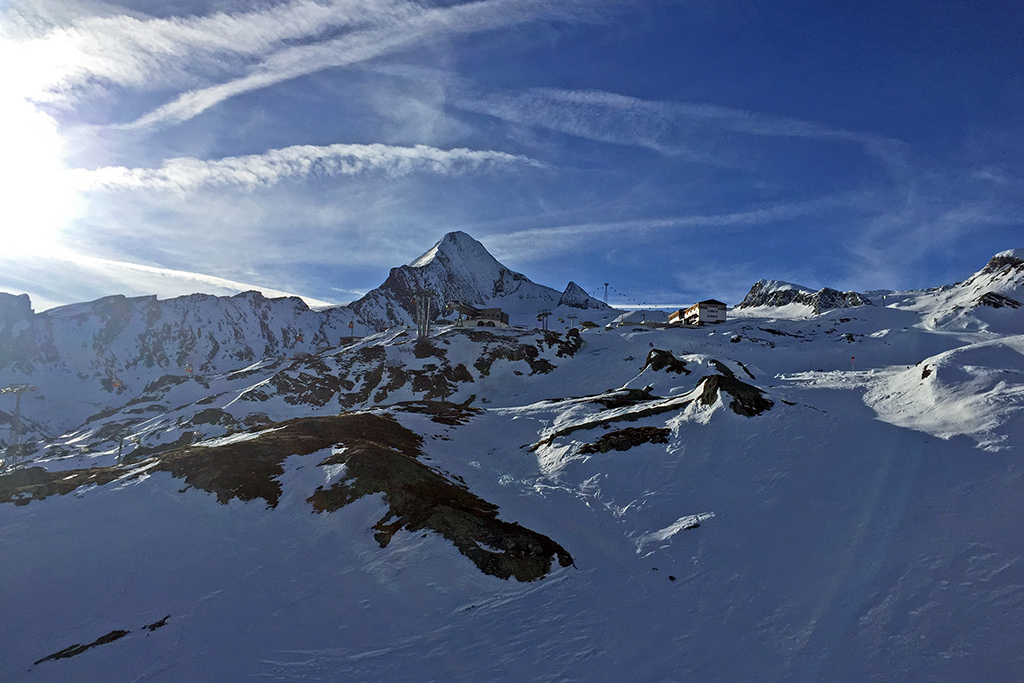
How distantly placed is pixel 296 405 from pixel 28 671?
80301mm

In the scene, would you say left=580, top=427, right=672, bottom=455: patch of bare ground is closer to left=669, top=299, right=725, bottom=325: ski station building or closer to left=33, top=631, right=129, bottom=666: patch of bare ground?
left=33, top=631, right=129, bottom=666: patch of bare ground

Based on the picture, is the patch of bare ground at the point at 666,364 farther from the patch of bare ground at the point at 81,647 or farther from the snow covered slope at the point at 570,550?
the patch of bare ground at the point at 81,647

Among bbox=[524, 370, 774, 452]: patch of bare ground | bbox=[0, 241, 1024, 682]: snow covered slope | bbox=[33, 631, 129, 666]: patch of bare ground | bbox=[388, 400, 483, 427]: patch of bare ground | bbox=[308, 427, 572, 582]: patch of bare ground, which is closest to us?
bbox=[0, 241, 1024, 682]: snow covered slope

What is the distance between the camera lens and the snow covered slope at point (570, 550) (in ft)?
52.1

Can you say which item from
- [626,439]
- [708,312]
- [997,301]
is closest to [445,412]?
[626,439]

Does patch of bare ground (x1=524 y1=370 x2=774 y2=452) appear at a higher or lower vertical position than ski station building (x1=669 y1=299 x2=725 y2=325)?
lower

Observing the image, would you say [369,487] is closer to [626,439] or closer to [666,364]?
[626,439]

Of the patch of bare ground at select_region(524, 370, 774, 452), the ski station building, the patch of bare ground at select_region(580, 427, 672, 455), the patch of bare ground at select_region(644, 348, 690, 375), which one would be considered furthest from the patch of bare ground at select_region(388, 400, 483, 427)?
the ski station building

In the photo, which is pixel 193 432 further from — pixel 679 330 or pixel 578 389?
pixel 679 330

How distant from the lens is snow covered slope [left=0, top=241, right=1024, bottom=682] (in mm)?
15891

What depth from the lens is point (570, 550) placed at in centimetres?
2281

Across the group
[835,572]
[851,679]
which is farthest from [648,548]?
[851,679]

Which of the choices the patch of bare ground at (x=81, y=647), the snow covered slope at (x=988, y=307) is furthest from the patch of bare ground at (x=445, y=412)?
the snow covered slope at (x=988, y=307)

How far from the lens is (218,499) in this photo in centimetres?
2700
